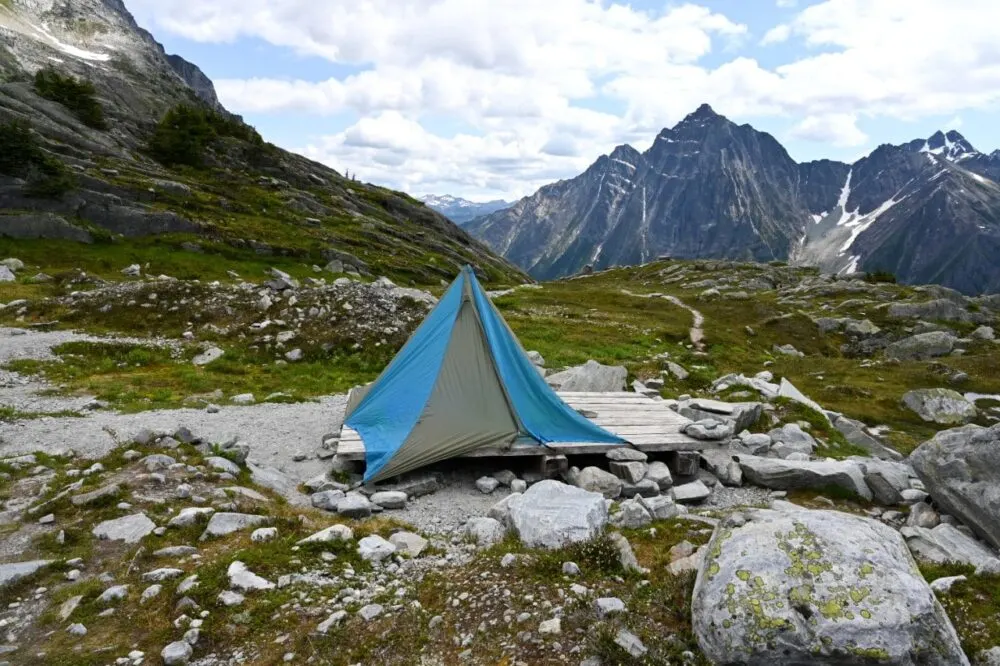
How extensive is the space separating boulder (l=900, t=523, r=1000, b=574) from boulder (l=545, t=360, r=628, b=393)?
12.2 m

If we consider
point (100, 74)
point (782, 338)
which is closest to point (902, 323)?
point (782, 338)

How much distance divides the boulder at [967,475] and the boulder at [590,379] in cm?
1125

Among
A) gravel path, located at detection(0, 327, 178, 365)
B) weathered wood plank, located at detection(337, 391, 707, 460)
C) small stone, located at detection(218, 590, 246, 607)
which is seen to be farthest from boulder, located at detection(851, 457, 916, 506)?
gravel path, located at detection(0, 327, 178, 365)

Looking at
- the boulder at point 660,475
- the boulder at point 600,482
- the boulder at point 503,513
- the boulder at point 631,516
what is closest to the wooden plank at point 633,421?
the boulder at point 660,475

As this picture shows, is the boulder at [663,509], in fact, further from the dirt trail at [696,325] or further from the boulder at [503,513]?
the dirt trail at [696,325]

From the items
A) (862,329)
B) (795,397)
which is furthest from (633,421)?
(862,329)

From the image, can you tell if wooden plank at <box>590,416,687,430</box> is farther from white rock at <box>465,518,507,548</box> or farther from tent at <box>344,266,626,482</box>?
white rock at <box>465,518,507,548</box>

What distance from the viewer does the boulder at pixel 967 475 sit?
446 inches

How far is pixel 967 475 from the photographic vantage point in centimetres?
1184

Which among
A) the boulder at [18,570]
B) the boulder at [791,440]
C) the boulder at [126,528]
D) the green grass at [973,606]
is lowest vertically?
the boulder at [791,440]

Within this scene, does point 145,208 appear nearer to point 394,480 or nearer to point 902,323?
Answer: point 394,480

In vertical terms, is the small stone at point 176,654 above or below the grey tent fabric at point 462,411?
below

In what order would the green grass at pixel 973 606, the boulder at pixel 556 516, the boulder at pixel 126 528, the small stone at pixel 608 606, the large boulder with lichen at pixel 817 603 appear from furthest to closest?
the boulder at pixel 556 516 → the boulder at pixel 126 528 → the small stone at pixel 608 606 → the green grass at pixel 973 606 → the large boulder with lichen at pixel 817 603

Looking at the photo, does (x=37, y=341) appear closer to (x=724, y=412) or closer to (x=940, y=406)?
(x=724, y=412)
